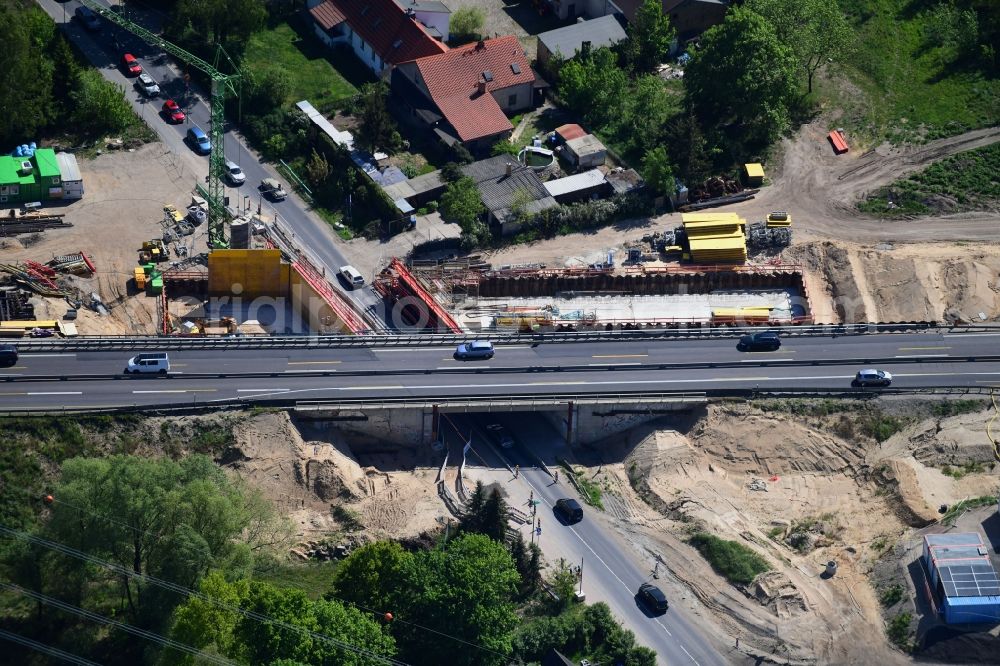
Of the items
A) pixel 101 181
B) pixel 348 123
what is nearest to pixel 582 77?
pixel 348 123

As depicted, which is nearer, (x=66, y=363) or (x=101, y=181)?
(x=66, y=363)

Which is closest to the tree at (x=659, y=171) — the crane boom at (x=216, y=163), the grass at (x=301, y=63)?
the grass at (x=301, y=63)

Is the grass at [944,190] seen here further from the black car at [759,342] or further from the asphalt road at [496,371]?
the black car at [759,342]

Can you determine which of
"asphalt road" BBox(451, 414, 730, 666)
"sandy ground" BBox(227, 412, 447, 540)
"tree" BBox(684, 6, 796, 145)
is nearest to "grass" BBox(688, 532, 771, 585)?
"asphalt road" BBox(451, 414, 730, 666)

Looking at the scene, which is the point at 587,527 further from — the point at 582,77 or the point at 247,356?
the point at 582,77

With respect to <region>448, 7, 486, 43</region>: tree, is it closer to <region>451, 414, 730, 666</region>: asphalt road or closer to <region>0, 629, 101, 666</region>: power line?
<region>451, 414, 730, 666</region>: asphalt road
